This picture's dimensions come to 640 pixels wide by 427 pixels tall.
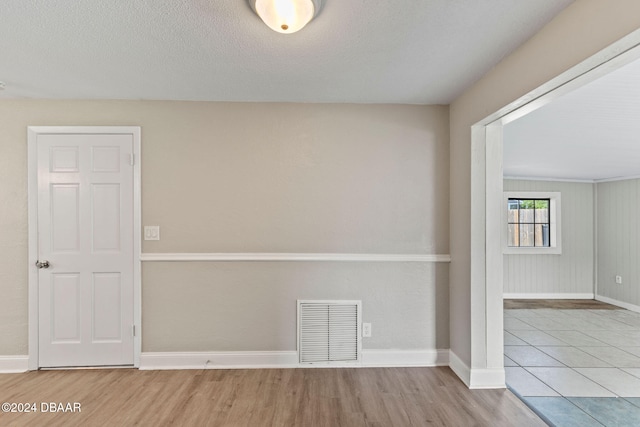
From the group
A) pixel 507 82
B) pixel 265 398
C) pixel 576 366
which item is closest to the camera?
pixel 507 82

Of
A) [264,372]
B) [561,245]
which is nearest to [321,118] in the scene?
[264,372]

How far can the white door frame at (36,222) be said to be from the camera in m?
2.79

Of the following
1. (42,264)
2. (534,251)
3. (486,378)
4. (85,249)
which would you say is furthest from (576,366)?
(42,264)

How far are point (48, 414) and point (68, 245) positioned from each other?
1303 mm

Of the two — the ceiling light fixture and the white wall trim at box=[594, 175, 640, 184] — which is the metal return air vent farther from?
the white wall trim at box=[594, 175, 640, 184]

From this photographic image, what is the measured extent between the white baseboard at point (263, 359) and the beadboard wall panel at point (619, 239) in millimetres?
4911

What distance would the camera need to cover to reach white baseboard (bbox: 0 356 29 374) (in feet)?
9.09

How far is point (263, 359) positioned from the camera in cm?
286

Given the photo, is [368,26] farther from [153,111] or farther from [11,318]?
[11,318]

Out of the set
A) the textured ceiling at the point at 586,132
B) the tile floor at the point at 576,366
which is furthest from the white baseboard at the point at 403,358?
the textured ceiling at the point at 586,132

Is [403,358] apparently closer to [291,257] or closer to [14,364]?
[291,257]

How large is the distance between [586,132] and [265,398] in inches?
149

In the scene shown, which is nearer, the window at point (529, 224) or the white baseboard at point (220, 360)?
the white baseboard at point (220, 360)

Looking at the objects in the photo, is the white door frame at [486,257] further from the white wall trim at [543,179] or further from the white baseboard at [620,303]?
the white baseboard at [620,303]
